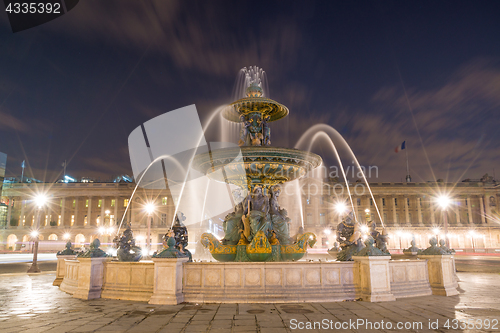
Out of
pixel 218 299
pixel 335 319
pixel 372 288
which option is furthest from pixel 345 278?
pixel 218 299

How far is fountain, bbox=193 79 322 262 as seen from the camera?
1019cm

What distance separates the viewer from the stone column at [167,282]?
25.7 feet

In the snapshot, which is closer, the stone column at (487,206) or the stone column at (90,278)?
the stone column at (90,278)

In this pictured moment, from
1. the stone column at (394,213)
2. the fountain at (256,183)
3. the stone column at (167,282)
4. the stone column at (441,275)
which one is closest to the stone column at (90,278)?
the stone column at (167,282)

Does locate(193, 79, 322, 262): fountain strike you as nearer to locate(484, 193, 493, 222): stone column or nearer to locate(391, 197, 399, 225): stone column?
locate(391, 197, 399, 225): stone column

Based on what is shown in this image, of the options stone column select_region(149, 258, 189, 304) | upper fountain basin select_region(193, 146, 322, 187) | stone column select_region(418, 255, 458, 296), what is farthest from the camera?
upper fountain basin select_region(193, 146, 322, 187)

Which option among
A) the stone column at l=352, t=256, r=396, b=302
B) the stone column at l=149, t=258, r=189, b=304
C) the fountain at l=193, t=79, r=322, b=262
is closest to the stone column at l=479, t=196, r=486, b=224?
the fountain at l=193, t=79, r=322, b=262

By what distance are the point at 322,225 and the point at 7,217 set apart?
70.7 metres

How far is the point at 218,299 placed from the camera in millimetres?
7871

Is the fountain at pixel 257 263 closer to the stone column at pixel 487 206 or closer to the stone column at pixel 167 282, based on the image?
the stone column at pixel 167 282

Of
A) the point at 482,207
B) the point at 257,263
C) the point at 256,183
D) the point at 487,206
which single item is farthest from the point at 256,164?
the point at 487,206

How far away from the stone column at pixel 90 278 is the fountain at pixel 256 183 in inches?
116

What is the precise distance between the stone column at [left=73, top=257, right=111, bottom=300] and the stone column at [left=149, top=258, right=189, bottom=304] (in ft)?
6.03

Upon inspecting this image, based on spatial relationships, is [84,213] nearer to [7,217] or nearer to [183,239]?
[7,217]
